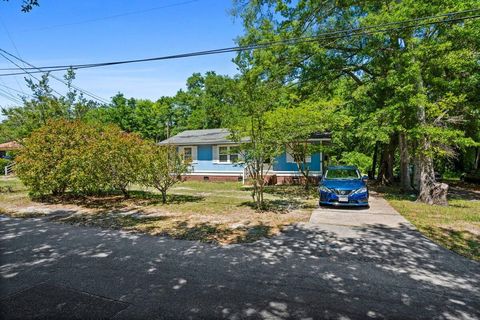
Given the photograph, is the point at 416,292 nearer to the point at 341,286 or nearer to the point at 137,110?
the point at 341,286

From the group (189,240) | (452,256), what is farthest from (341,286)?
(189,240)

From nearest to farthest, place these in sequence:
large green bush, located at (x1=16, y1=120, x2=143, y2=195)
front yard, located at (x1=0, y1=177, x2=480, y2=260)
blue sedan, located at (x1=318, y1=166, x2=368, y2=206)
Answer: front yard, located at (x1=0, y1=177, x2=480, y2=260) → blue sedan, located at (x1=318, y1=166, x2=368, y2=206) → large green bush, located at (x1=16, y1=120, x2=143, y2=195)

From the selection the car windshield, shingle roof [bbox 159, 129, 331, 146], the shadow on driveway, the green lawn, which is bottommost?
the shadow on driveway

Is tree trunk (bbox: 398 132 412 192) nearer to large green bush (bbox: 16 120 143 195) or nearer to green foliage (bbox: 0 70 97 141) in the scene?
large green bush (bbox: 16 120 143 195)

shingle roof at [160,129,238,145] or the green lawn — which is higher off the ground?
shingle roof at [160,129,238,145]

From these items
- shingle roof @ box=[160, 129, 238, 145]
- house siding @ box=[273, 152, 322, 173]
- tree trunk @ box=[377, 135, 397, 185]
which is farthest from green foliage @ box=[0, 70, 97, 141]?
tree trunk @ box=[377, 135, 397, 185]

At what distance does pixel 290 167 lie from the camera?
19.6 meters

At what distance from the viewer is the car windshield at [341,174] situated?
11328mm

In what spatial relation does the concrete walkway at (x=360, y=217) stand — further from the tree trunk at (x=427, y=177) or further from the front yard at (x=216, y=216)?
the tree trunk at (x=427, y=177)

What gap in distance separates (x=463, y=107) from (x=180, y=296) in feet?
48.3

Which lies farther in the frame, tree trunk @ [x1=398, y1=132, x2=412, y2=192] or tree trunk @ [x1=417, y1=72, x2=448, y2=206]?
tree trunk @ [x1=398, y1=132, x2=412, y2=192]

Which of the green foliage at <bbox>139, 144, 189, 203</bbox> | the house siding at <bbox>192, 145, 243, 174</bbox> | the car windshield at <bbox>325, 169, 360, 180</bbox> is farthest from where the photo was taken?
the house siding at <bbox>192, 145, 243, 174</bbox>

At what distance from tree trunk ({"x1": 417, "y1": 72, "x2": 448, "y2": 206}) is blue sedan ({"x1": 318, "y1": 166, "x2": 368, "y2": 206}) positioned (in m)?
2.75

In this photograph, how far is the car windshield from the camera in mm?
11328
